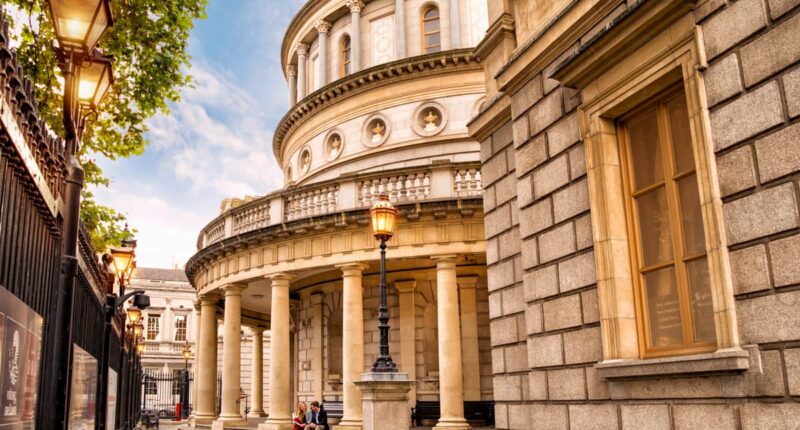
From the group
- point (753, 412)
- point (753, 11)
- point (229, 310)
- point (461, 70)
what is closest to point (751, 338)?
point (753, 412)

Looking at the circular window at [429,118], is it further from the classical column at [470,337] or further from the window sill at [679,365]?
the window sill at [679,365]

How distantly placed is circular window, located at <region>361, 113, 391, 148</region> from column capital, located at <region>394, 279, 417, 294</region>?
6.95 meters

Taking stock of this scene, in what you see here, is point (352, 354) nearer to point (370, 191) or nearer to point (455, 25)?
point (370, 191)

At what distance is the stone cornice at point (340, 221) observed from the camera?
21.6 m

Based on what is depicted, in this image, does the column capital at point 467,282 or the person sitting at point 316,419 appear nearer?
the person sitting at point 316,419

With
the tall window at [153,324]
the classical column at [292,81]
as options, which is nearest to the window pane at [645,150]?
the classical column at [292,81]

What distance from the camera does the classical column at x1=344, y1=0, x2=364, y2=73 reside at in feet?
111

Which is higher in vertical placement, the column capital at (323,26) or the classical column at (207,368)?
the column capital at (323,26)

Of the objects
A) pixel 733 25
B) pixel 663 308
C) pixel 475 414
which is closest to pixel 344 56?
pixel 475 414

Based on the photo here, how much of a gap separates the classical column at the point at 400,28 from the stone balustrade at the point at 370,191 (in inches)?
424

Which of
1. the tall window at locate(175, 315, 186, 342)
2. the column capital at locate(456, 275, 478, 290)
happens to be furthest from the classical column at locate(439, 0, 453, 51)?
the tall window at locate(175, 315, 186, 342)

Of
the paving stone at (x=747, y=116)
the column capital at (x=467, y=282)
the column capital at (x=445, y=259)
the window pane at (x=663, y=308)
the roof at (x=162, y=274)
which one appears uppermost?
the roof at (x=162, y=274)

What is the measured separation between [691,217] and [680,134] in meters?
0.82

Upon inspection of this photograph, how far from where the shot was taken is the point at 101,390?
1425cm
